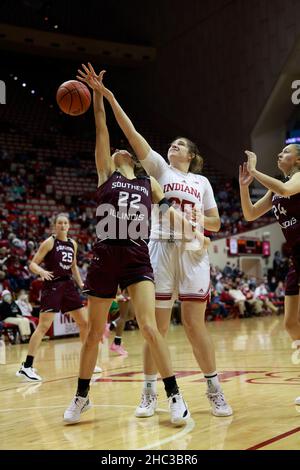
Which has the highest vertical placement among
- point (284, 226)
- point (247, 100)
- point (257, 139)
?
point (247, 100)

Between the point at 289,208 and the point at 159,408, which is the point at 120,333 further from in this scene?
the point at 289,208

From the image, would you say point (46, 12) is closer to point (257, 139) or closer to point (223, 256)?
point (257, 139)

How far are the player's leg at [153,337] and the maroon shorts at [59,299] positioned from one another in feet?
10.8

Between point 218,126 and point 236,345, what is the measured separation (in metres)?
20.3

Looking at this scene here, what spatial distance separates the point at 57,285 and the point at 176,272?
3.27m

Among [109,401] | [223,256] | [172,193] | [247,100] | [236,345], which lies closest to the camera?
[172,193]

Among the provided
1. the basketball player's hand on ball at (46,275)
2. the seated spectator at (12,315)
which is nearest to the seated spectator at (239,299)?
the seated spectator at (12,315)

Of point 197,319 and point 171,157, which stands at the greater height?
point 171,157

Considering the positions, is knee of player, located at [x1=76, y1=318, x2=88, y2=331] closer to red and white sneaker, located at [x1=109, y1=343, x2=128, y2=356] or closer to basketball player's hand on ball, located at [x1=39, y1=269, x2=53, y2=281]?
basketball player's hand on ball, located at [x1=39, y1=269, x2=53, y2=281]

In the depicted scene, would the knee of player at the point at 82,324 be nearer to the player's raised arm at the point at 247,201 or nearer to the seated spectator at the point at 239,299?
the player's raised arm at the point at 247,201

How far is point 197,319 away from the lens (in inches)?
179

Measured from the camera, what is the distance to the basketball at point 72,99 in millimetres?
5059

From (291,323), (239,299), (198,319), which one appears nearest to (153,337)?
(198,319)

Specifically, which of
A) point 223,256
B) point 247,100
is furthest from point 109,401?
point 247,100
